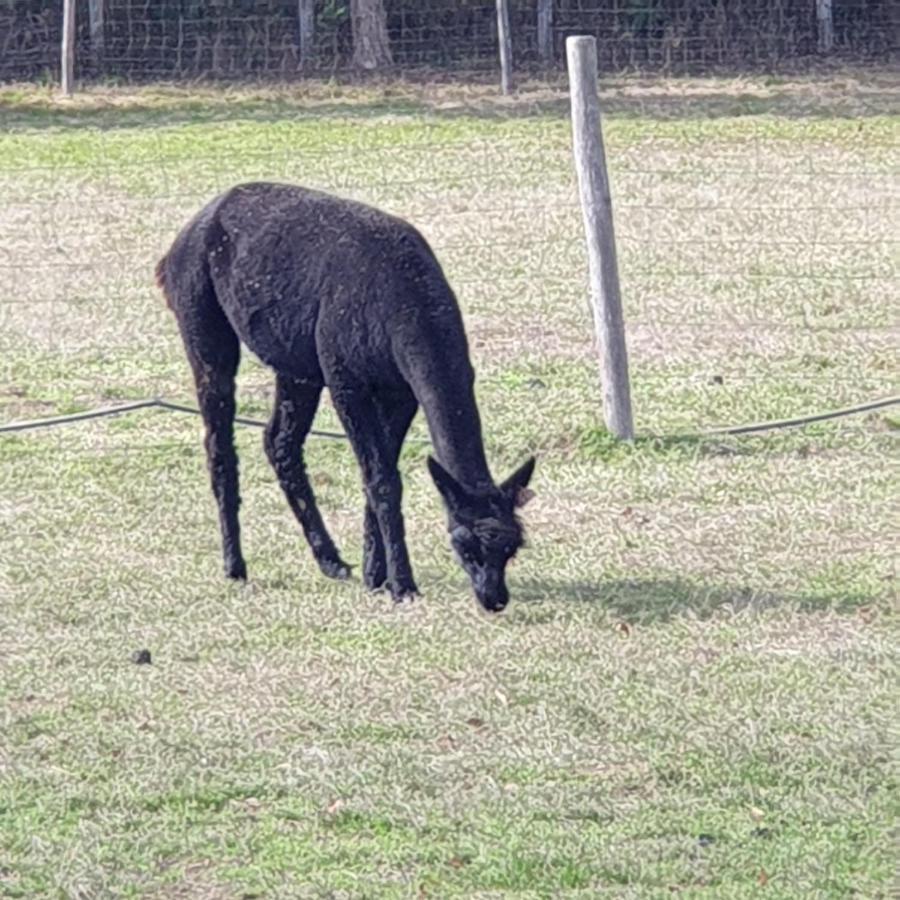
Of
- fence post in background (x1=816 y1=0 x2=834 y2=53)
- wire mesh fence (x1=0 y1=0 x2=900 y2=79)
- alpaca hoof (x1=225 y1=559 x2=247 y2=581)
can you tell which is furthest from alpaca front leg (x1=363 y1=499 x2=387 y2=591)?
fence post in background (x1=816 y1=0 x2=834 y2=53)

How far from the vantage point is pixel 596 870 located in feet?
17.4

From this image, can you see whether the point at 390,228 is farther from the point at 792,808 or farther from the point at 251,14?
the point at 251,14

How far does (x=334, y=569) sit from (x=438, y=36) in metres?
18.1

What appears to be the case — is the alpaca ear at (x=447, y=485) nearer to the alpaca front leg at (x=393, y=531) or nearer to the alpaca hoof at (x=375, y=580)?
the alpaca front leg at (x=393, y=531)

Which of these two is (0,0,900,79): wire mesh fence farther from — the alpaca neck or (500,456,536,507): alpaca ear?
(500,456,536,507): alpaca ear

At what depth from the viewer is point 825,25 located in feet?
79.8

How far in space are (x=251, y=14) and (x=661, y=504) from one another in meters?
17.1

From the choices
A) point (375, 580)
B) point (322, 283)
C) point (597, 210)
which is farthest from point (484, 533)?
point (597, 210)

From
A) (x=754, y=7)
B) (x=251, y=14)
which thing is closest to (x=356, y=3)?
(x=251, y=14)

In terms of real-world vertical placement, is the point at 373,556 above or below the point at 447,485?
below

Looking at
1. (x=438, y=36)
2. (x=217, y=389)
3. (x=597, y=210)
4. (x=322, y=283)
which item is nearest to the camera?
(x=322, y=283)

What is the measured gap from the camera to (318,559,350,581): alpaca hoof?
26.3 feet

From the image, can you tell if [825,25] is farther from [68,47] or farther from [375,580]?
[375,580]

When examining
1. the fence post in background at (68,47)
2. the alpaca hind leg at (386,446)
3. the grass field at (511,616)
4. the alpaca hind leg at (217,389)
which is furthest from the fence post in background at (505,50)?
the alpaca hind leg at (386,446)
